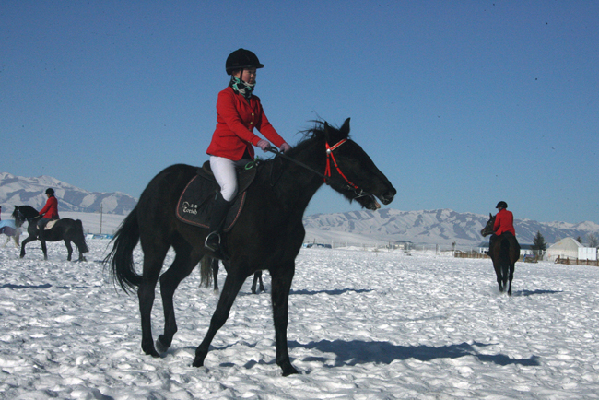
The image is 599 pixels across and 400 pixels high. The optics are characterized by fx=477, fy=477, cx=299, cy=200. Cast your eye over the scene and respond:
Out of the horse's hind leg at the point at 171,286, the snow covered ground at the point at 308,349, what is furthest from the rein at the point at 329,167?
the snow covered ground at the point at 308,349

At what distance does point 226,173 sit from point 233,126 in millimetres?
436

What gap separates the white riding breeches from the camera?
432 centimetres

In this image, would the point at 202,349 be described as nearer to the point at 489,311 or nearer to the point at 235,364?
the point at 235,364

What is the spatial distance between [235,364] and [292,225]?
1426mm

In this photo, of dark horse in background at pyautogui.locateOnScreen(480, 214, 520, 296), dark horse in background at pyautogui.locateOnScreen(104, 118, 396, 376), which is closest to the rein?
dark horse in background at pyautogui.locateOnScreen(104, 118, 396, 376)

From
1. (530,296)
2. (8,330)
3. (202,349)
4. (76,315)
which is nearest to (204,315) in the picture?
(76,315)

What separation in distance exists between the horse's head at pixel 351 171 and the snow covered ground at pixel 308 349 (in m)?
1.59

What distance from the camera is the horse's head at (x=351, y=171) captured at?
418 centimetres

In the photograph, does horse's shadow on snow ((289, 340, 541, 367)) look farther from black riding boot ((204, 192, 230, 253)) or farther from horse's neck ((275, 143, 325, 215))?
horse's neck ((275, 143, 325, 215))

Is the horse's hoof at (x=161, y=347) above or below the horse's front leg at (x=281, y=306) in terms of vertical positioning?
below

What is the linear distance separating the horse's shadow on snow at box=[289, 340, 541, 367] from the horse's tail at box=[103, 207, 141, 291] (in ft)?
6.49

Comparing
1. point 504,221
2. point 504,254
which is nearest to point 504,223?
point 504,221

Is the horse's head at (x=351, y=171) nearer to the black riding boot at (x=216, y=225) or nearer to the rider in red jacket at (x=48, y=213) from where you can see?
the black riding boot at (x=216, y=225)

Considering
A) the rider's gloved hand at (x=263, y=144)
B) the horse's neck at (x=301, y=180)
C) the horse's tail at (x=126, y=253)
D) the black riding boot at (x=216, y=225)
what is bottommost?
the horse's tail at (x=126, y=253)
